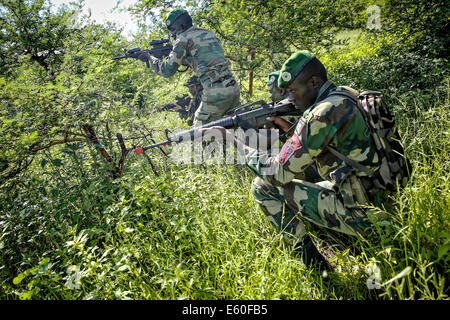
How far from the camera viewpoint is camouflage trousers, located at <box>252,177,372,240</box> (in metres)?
1.72

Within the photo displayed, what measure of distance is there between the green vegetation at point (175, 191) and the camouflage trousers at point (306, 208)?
16cm

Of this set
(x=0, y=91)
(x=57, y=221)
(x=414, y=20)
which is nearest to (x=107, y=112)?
(x=0, y=91)

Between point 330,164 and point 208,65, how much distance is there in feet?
9.54

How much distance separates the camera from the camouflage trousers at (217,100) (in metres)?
3.96

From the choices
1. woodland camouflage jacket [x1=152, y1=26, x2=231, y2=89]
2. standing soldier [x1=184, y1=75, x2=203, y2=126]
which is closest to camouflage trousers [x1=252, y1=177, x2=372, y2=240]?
woodland camouflage jacket [x1=152, y1=26, x2=231, y2=89]

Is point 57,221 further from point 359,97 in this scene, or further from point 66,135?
point 359,97

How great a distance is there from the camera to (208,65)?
12.9ft

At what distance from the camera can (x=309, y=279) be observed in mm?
1652

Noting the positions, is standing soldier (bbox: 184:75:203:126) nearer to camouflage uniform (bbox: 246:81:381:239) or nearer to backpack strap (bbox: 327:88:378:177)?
camouflage uniform (bbox: 246:81:381:239)

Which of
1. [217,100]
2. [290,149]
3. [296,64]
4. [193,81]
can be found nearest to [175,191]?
[290,149]

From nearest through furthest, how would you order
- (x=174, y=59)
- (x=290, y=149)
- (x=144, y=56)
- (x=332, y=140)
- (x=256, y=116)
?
(x=332, y=140) < (x=290, y=149) < (x=256, y=116) < (x=174, y=59) < (x=144, y=56)

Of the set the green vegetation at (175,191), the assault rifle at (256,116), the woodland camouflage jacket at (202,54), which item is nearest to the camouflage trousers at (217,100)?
the woodland camouflage jacket at (202,54)

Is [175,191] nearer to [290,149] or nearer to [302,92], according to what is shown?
[290,149]
